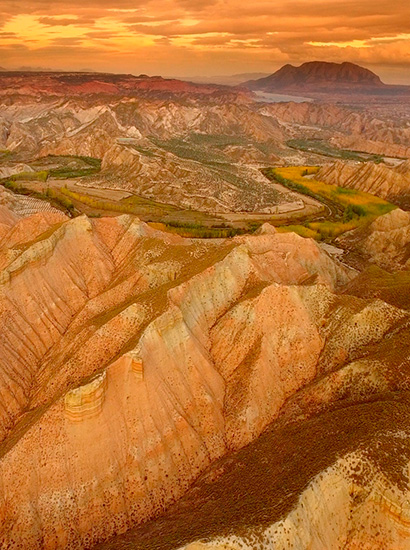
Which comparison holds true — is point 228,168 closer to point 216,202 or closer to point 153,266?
point 216,202

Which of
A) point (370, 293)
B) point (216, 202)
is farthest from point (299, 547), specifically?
point (216, 202)

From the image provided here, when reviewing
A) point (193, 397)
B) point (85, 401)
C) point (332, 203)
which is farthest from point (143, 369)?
point (332, 203)

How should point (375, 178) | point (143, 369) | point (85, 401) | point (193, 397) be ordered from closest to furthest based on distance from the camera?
point (85, 401), point (143, 369), point (193, 397), point (375, 178)

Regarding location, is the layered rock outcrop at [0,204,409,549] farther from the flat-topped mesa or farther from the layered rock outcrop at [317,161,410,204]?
the layered rock outcrop at [317,161,410,204]

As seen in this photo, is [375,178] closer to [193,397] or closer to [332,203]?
[332,203]

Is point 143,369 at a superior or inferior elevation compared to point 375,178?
superior

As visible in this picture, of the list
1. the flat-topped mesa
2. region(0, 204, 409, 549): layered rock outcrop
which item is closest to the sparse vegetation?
region(0, 204, 409, 549): layered rock outcrop

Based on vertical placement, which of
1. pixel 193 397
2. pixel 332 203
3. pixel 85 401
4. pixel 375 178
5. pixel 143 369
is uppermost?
pixel 143 369

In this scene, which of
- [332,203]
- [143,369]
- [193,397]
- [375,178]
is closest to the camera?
[143,369]
